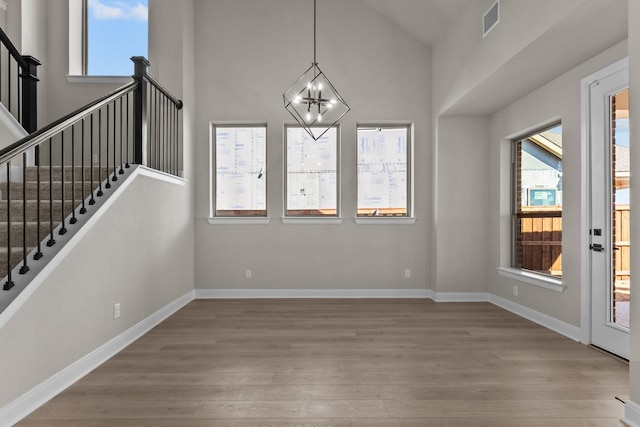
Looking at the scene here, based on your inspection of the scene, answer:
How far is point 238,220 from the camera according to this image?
526 cm

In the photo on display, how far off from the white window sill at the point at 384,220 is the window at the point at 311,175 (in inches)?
14.8

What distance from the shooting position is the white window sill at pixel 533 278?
3724 millimetres

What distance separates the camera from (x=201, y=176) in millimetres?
5285

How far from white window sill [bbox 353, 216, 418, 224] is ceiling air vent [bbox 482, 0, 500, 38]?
2441mm

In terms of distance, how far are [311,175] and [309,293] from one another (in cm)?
166

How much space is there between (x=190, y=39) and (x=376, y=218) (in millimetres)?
3500

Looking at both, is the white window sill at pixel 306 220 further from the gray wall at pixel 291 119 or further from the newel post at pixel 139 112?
the newel post at pixel 139 112

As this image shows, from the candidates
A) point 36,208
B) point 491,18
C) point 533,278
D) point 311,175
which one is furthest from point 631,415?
point 36,208

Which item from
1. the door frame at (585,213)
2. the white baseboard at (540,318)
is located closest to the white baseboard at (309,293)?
the white baseboard at (540,318)

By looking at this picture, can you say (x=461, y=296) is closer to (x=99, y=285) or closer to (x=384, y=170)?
(x=384, y=170)

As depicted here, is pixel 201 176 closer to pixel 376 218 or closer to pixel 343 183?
pixel 343 183

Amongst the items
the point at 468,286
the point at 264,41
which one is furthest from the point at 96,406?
the point at 264,41

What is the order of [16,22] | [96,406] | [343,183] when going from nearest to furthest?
[96,406] < [16,22] < [343,183]

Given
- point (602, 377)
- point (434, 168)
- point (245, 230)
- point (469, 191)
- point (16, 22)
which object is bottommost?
point (602, 377)
